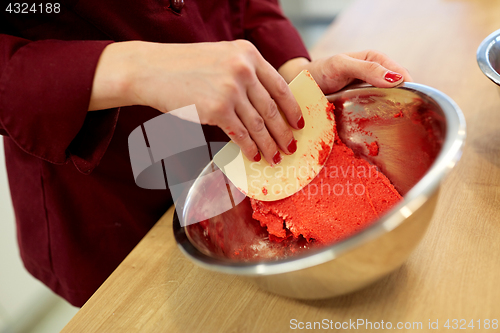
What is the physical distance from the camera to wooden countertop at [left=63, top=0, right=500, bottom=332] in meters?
0.46

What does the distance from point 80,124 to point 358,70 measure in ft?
1.42

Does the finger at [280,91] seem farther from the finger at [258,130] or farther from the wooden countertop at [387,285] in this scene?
the wooden countertop at [387,285]

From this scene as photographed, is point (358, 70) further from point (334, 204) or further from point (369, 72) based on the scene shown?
point (334, 204)

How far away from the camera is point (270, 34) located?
85cm

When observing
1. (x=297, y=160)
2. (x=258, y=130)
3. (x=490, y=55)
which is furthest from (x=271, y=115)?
(x=490, y=55)

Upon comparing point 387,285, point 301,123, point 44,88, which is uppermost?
point 44,88

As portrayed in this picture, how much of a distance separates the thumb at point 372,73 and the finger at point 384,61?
29 mm

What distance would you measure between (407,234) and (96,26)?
54 cm

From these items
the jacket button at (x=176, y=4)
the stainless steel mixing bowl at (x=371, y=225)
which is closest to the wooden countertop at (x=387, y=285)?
the stainless steel mixing bowl at (x=371, y=225)

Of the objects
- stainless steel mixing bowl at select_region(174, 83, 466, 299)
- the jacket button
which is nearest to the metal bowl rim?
stainless steel mixing bowl at select_region(174, 83, 466, 299)

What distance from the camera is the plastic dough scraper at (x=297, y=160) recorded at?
1.91 feet

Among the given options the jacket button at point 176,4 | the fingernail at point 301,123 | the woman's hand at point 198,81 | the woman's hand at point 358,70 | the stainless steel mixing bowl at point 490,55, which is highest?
the jacket button at point 176,4

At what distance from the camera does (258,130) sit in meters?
0.48

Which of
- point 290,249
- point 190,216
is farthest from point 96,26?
point 290,249
